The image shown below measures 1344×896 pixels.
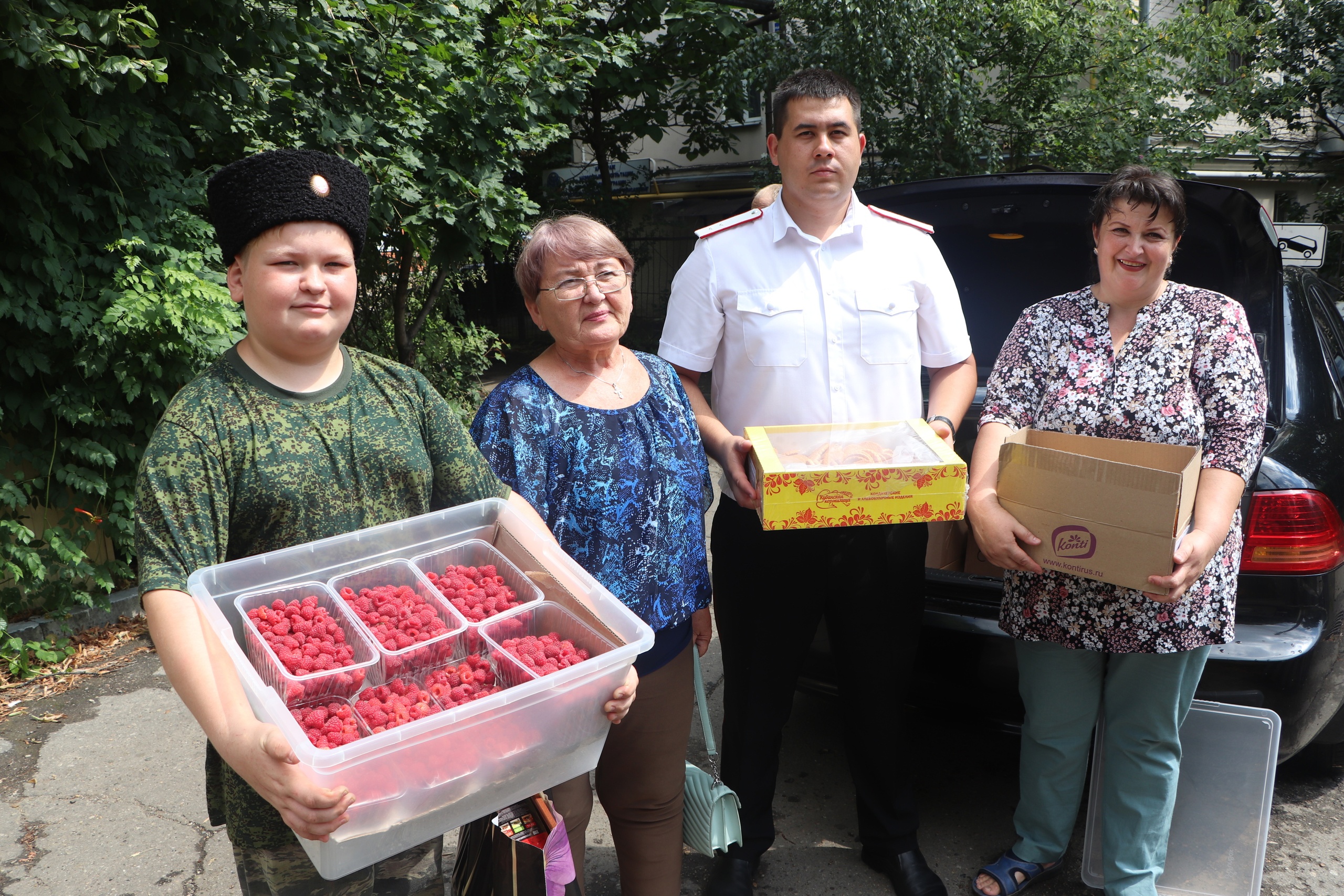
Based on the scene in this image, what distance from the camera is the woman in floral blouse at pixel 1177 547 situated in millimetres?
2311

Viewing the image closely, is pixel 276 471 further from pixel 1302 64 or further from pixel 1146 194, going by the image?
pixel 1302 64

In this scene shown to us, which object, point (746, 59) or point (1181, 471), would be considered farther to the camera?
point (746, 59)

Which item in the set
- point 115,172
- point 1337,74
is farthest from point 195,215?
point 1337,74

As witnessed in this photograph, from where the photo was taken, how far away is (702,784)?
A: 242 centimetres

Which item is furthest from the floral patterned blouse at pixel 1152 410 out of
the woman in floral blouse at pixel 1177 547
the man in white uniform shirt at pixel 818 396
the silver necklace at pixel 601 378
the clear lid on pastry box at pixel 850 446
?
the silver necklace at pixel 601 378

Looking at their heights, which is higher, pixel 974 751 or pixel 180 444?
pixel 180 444

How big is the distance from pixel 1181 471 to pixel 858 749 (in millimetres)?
1144

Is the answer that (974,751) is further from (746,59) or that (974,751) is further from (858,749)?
(746,59)

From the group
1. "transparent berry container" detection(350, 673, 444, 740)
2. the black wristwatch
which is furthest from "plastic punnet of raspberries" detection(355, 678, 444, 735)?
the black wristwatch

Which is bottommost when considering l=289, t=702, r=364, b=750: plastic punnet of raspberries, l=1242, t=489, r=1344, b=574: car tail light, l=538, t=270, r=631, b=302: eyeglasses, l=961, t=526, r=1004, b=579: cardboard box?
l=961, t=526, r=1004, b=579: cardboard box

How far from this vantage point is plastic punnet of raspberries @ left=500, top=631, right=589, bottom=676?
5.21 feet

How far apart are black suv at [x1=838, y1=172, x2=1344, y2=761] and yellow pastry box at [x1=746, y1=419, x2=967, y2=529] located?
786 mm

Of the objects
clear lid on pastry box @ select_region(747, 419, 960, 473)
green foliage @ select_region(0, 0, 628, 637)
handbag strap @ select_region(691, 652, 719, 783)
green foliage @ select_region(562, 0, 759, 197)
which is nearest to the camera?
clear lid on pastry box @ select_region(747, 419, 960, 473)

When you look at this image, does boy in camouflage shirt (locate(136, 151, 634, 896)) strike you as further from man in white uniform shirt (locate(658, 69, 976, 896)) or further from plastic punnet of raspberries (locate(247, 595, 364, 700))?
man in white uniform shirt (locate(658, 69, 976, 896))
